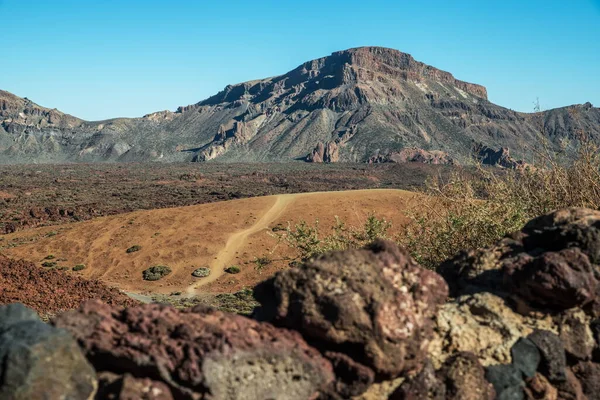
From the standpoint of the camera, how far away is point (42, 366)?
4086mm

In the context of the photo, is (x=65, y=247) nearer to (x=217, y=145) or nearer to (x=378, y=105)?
(x=217, y=145)

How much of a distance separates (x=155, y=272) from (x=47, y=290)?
743 cm

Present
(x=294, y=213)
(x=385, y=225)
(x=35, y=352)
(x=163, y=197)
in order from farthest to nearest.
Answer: (x=163, y=197)
(x=294, y=213)
(x=385, y=225)
(x=35, y=352)

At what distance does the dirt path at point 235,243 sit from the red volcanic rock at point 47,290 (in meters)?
4.97

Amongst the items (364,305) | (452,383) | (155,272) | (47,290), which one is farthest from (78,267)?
(452,383)

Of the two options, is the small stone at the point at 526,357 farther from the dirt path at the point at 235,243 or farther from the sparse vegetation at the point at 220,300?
the dirt path at the point at 235,243

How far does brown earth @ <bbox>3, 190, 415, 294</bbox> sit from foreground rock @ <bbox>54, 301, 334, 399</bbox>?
21.9 meters

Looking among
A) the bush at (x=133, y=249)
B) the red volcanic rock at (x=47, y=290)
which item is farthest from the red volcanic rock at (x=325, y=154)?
the red volcanic rock at (x=47, y=290)

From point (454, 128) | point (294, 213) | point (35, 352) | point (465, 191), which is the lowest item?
point (294, 213)

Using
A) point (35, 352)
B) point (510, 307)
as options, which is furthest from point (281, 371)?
point (510, 307)

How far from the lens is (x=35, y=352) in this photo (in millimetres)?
4098

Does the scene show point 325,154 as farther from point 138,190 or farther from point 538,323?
point 538,323

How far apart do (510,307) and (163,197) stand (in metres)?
60.7

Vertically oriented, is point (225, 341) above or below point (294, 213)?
above
